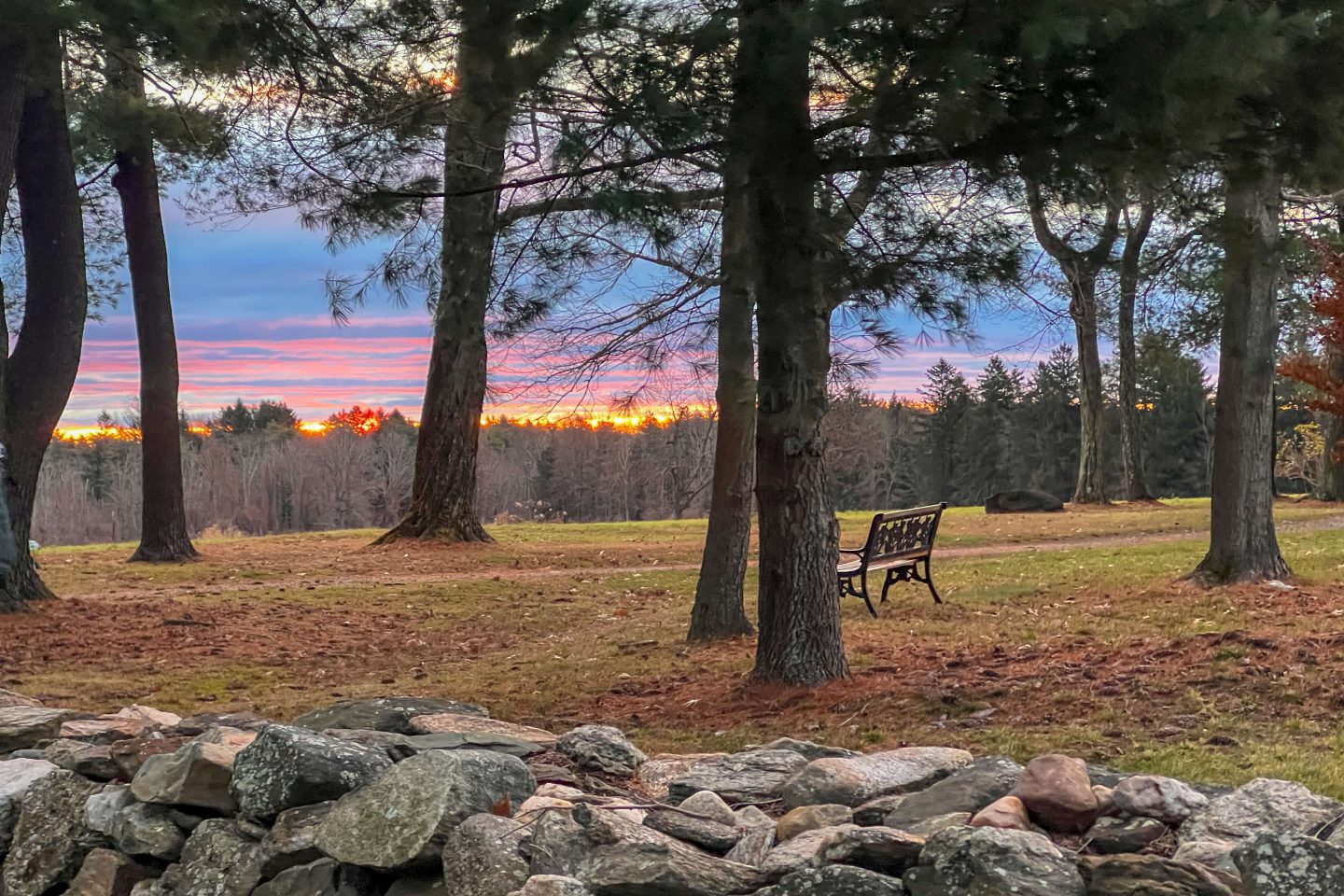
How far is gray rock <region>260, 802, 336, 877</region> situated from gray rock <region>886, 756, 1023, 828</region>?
1.67 metres

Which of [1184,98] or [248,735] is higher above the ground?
[1184,98]

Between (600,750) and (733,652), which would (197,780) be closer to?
(600,750)

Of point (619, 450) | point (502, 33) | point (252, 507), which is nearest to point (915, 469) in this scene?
point (619, 450)

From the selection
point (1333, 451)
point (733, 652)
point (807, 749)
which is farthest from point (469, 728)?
point (1333, 451)

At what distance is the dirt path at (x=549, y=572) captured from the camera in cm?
1168

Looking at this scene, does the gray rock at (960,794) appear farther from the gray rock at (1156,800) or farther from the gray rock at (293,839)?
the gray rock at (293,839)

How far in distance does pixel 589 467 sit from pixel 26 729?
152 feet

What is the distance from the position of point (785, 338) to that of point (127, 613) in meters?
6.95

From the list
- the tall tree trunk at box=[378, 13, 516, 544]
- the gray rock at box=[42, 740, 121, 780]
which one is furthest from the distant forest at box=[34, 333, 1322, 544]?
the gray rock at box=[42, 740, 121, 780]

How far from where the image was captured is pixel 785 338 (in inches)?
224

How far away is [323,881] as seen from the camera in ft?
10.6

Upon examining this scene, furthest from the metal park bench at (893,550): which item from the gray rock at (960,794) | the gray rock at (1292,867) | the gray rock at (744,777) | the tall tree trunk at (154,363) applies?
the tall tree trunk at (154,363)

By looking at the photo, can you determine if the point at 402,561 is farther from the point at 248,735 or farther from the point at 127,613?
the point at 248,735

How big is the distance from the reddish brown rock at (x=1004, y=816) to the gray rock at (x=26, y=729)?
368cm
